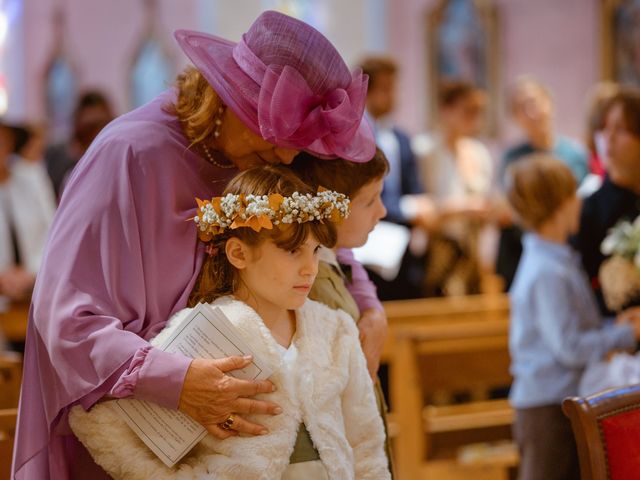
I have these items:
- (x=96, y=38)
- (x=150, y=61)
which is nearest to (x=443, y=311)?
(x=150, y=61)

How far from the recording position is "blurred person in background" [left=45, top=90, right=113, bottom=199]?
20.5 ft

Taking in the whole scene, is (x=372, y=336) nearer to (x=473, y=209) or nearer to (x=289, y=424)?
(x=289, y=424)

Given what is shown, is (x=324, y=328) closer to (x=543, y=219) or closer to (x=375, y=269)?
(x=543, y=219)

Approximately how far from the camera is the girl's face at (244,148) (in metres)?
2.63

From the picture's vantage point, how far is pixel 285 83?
8.18 feet

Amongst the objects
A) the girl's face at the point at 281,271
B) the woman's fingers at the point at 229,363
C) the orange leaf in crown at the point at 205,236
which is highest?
the orange leaf in crown at the point at 205,236

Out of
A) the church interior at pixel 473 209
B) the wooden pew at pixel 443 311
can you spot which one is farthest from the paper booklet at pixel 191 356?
the wooden pew at pixel 443 311

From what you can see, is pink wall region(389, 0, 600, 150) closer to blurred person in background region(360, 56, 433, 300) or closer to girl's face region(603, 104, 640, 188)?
blurred person in background region(360, 56, 433, 300)

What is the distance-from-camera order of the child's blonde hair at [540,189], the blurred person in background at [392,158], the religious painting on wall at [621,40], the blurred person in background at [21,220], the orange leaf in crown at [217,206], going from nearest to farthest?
the orange leaf in crown at [217,206] < the child's blonde hair at [540,189] < the blurred person in background at [392,158] < the blurred person in background at [21,220] < the religious painting on wall at [621,40]

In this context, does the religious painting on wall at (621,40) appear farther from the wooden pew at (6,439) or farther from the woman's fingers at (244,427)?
the woman's fingers at (244,427)

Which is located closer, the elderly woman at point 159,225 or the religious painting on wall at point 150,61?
the elderly woman at point 159,225

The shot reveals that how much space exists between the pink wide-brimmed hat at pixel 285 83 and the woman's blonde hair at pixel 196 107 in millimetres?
60

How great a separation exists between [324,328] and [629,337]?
1879 mm

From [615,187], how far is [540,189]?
0.37m
